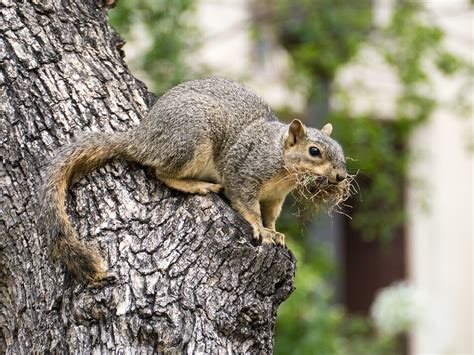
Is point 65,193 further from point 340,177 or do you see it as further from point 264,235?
point 340,177

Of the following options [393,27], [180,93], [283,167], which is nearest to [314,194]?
[283,167]

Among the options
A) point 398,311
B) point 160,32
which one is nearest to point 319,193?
point 160,32

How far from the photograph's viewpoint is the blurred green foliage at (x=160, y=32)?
7113 mm

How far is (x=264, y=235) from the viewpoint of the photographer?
3.57 m

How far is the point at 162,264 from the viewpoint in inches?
125

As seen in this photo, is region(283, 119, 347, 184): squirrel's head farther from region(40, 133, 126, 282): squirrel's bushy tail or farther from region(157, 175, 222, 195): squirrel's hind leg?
region(40, 133, 126, 282): squirrel's bushy tail

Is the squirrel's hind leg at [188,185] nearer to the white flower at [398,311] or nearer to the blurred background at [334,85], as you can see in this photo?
the blurred background at [334,85]

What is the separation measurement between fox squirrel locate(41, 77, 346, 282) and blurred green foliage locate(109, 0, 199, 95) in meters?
2.83

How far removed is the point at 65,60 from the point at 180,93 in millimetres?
516

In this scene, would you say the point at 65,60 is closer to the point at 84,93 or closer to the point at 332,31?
the point at 84,93

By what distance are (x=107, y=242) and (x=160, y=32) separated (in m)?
4.26

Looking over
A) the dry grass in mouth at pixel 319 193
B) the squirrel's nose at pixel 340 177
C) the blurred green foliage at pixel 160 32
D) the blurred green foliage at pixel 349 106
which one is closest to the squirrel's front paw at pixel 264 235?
the dry grass in mouth at pixel 319 193

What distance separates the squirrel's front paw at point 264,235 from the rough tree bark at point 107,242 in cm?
9

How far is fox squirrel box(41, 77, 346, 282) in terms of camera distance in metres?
3.39
